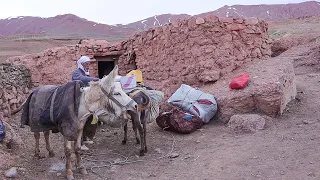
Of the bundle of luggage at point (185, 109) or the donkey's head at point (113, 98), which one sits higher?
the donkey's head at point (113, 98)

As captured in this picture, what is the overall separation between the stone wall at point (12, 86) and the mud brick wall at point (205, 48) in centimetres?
335

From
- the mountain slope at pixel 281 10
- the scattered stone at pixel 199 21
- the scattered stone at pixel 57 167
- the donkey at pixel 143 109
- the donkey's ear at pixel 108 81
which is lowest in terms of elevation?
the scattered stone at pixel 57 167

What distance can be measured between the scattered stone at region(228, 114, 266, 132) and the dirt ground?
138 millimetres

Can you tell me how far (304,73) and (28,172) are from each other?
8617 millimetres

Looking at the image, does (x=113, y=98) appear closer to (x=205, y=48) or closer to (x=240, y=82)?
(x=240, y=82)

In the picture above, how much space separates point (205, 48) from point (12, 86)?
15.0 ft

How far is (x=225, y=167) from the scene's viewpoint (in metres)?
5.26

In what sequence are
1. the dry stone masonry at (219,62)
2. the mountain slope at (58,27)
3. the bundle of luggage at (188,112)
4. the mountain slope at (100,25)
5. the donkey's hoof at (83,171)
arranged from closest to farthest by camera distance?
1. the donkey's hoof at (83,171)
2. the bundle of luggage at (188,112)
3. the dry stone masonry at (219,62)
4. the mountain slope at (100,25)
5. the mountain slope at (58,27)

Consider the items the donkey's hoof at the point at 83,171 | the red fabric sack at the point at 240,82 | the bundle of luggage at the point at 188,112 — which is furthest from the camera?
the red fabric sack at the point at 240,82

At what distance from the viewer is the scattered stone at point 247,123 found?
6.68 m

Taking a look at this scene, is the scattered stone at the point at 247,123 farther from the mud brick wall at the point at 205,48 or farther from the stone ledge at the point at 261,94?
the mud brick wall at the point at 205,48

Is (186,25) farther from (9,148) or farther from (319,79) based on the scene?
(9,148)

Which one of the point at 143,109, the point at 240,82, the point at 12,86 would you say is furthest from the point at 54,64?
the point at 240,82

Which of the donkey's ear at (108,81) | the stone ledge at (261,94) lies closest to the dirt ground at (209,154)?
the stone ledge at (261,94)
